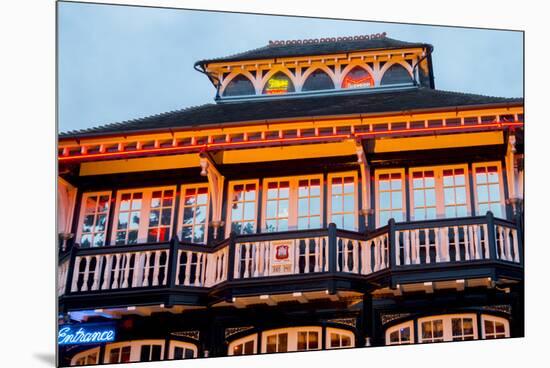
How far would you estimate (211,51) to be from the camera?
14.1 m

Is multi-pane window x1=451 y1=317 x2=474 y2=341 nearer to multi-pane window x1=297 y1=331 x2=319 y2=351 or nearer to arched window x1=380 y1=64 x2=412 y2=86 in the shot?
multi-pane window x1=297 y1=331 x2=319 y2=351

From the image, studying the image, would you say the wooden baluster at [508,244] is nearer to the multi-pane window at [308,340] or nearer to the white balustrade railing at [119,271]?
the multi-pane window at [308,340]

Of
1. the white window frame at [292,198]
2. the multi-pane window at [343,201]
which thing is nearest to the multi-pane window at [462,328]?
the multi-pane window at [343,201]

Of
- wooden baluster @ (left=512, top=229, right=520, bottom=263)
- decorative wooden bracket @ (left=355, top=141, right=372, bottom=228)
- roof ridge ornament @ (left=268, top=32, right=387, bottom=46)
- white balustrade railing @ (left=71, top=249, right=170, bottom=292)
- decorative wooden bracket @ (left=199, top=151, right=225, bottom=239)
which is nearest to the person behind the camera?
white balustrade railing @ (left=71, top=249, right=170, bottom=292)

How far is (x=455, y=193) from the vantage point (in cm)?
1346

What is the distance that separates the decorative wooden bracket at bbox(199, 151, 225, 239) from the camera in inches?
524

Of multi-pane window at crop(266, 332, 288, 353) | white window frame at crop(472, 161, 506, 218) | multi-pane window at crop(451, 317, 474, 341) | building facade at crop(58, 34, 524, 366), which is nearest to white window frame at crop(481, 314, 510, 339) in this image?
building facade at crop(58, 34, 524, 366)

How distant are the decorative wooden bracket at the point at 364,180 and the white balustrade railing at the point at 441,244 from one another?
81 cm

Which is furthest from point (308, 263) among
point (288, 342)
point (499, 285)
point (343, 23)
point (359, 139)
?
point (343, 23)

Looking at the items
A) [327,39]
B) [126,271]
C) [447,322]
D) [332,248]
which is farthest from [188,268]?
[327,39]

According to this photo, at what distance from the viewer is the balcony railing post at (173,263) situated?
41.3 ft

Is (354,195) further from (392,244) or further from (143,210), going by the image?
(143,210)

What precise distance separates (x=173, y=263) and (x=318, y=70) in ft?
18.2

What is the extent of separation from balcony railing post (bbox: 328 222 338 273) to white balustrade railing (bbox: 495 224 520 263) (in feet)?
8.21
